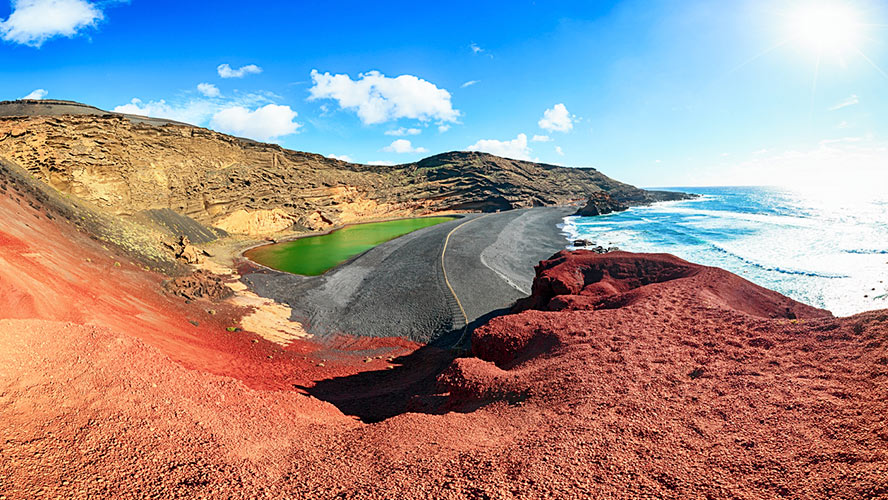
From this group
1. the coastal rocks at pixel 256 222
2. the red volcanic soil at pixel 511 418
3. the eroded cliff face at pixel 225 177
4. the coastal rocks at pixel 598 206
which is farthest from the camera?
the coastal rocks at pixel 598 206

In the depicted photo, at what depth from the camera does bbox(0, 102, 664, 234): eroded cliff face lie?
2130 cm

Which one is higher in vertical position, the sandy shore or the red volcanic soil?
the red volcanic soil

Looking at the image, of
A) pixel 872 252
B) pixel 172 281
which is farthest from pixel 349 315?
pixel 872 252

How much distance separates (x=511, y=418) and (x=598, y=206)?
5850 centimetres

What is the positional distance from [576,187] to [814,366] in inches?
3530

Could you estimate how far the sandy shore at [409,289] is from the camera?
14156mm

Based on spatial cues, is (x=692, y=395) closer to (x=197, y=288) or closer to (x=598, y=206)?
(x=197, y=288)

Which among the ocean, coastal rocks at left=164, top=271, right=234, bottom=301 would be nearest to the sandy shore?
coastal rocks at left=164, top=271, right=234, bottom=301

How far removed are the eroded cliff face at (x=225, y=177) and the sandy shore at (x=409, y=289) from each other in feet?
45.8

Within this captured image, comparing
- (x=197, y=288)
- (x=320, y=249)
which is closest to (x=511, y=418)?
(x=197, y=288)

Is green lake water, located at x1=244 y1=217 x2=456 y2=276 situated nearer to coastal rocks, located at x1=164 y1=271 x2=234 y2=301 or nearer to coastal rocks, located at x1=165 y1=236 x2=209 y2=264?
coastal rocks, located at x1=165 y1=236 x2=209 y2=264

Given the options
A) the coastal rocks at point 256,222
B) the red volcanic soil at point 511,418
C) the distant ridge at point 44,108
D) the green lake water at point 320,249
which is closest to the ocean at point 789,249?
the red volcanic soil at point 511,418

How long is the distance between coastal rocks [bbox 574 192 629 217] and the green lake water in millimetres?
31435

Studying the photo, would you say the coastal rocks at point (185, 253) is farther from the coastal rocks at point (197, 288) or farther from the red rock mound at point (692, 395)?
the red rock mound at point (692, 395)
